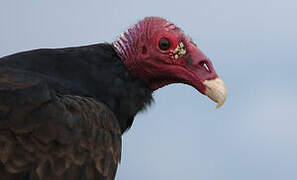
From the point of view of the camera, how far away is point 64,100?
19.4ft

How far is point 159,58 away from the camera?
674 centimetres

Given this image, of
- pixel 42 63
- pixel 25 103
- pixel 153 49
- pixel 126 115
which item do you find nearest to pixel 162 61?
pixel 153 49

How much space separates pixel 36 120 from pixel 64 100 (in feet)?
1.15

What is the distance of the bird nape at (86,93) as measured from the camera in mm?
5637

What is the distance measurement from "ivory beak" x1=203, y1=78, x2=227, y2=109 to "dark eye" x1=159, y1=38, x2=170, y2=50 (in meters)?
0.55

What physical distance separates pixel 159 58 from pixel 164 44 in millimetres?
137

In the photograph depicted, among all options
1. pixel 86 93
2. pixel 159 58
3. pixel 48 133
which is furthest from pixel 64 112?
pixel 159 58

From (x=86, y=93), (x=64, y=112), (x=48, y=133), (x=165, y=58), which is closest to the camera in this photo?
(x=48, y=133)

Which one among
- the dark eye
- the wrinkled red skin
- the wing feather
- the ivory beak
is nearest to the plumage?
the wing feather

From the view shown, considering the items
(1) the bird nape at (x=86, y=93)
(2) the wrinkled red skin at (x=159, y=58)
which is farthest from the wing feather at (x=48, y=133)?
(2) the wrinkled red skin at (x=159, y=58)

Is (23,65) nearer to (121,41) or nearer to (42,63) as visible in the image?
(42,63)

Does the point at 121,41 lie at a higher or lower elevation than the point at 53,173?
higher

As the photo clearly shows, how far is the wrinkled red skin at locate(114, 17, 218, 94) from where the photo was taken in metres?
6.55

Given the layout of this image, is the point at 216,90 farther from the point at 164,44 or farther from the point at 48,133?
the point at 48,133
